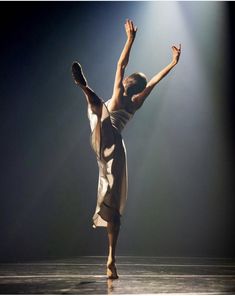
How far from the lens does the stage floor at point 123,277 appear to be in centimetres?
241

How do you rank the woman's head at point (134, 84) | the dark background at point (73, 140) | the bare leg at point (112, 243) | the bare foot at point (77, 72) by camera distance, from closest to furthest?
the bare foot at point (77, 72), the bare leg at point (112, 243), the woman's head at point (134, 84), the dark background at point (73, 140)

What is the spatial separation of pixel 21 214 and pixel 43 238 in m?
0.32

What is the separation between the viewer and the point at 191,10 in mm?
4660

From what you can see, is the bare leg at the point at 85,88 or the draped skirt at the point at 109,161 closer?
the bare leg at the point at 85,88

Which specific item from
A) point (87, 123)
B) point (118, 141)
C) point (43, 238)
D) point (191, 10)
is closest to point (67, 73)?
point (87, 123)

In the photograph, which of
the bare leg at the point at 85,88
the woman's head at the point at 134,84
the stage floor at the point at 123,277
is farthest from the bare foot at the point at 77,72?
the stage floor at the point at 123,277

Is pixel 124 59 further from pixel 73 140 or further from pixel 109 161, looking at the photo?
pixel 73 140

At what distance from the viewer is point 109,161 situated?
9.45ft

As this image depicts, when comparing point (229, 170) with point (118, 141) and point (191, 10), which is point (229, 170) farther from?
point (118, 141)

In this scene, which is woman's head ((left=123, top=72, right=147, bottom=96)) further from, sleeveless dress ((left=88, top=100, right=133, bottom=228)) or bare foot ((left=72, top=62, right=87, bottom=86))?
bare foot ((left=72, top=62, right=87, bottom=86))

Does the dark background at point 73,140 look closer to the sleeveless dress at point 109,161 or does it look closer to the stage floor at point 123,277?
the stage floor at point 123,277

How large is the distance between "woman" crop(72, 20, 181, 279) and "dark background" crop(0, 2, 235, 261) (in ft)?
5.83

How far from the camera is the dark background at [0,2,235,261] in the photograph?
4715 mm

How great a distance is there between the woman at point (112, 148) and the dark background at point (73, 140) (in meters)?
1.78
